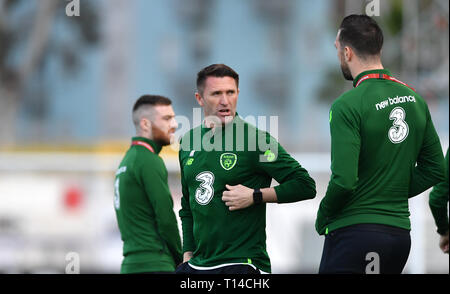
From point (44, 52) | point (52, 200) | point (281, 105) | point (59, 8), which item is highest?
point (59, 8)

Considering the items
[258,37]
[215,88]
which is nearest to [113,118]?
[258,37]

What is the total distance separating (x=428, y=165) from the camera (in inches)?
152

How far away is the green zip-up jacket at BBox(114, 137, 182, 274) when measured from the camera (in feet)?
15.9

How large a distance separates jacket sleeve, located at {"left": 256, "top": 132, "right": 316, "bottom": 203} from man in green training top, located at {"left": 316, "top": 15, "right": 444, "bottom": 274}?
0.19 meters

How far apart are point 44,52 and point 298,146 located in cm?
875

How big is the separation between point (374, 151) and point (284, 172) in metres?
0.52

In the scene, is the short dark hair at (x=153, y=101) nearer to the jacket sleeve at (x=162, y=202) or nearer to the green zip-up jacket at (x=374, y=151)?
the jacket sleeve at (x=162, y=202)

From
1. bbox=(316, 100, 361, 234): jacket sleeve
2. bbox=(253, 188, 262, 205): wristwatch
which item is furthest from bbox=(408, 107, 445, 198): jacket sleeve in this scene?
bbox=(253, 188, 262, 205): wristwatch

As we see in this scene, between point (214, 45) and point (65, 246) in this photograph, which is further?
point (214, 45)

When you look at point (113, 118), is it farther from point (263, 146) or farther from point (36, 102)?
point (263, 146)

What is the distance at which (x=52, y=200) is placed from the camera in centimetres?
1109

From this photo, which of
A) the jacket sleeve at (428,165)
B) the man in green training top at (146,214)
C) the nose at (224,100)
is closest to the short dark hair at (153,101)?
the man in green training top at (146,214)

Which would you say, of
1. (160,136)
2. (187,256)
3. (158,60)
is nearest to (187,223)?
(187,256)

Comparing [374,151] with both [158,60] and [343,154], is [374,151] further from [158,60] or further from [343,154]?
[158,60]
